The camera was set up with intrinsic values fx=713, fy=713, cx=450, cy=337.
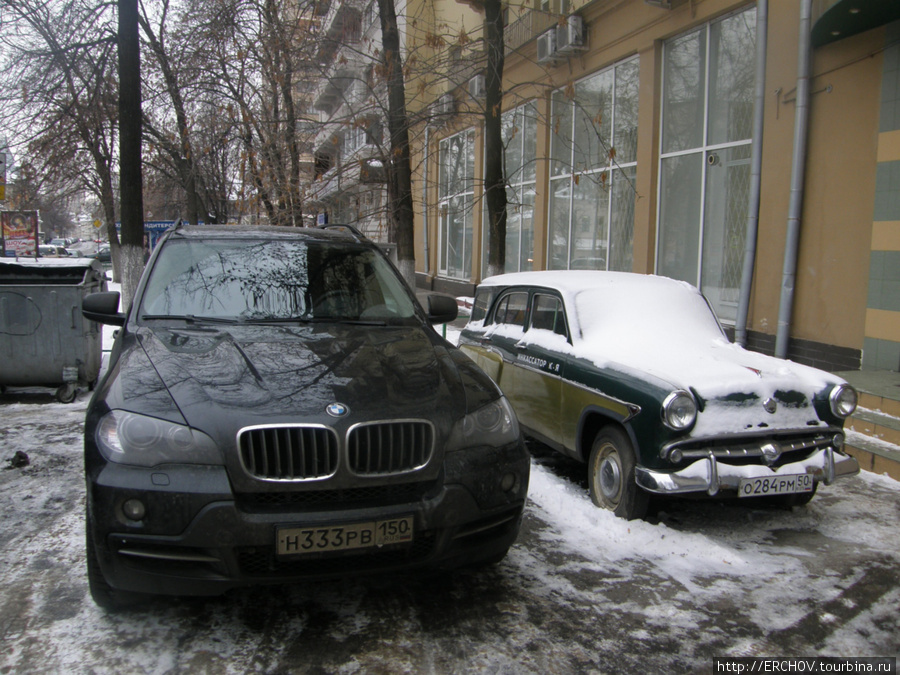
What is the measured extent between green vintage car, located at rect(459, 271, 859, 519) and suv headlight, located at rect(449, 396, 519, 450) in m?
1.16

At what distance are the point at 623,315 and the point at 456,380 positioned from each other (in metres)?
2.33

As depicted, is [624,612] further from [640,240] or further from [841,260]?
[640,240]

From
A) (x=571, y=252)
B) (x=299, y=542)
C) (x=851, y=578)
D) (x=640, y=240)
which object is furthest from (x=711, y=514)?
(x=571, y=252)

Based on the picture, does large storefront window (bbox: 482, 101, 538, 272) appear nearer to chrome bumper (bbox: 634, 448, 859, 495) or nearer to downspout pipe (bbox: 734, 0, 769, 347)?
downspout pipe (bbox: 734, 0, 769, 347)

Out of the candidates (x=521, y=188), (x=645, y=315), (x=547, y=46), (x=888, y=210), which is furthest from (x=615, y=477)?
(x=521, y=188)

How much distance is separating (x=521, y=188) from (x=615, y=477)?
12.8m

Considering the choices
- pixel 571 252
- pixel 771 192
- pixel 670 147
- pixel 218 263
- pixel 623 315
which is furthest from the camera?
pixel 571 252

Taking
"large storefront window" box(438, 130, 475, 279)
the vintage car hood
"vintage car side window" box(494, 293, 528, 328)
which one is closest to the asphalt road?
the vintage car hood

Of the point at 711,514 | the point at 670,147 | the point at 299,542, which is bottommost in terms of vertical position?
the point at 711,514

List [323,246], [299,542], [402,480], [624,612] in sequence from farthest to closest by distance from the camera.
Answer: [323,246] < [624,612] < [402,480] < [299,542]

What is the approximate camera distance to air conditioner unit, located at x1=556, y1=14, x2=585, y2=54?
1336 centimetres

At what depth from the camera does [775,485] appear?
427 centimetres

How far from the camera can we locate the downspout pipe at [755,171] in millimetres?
9312

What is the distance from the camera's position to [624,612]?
344 centimetres
